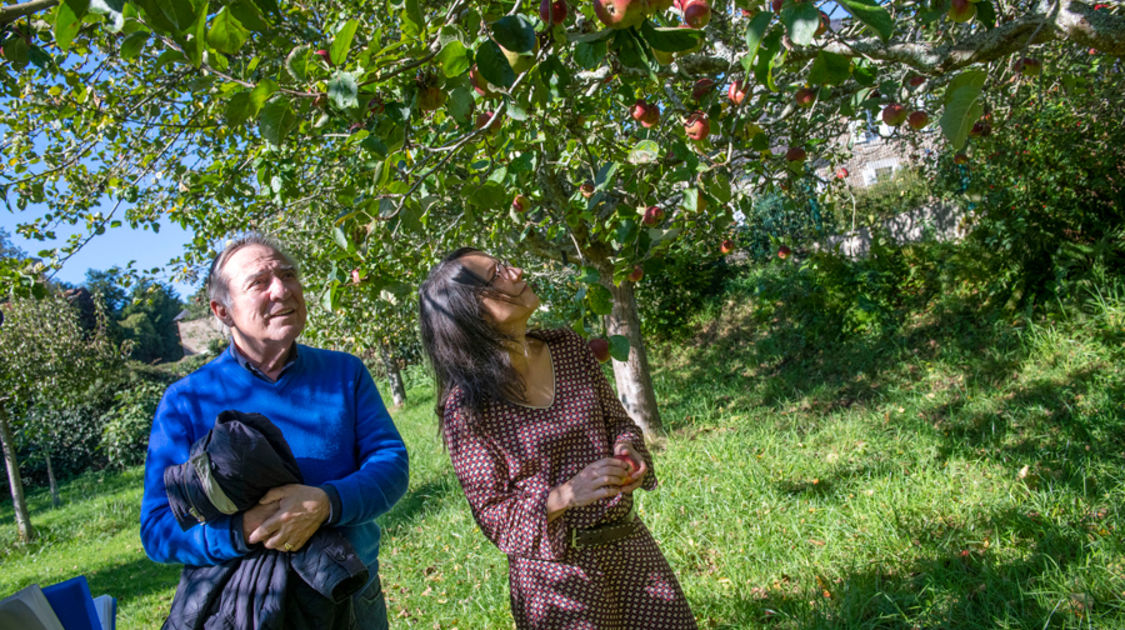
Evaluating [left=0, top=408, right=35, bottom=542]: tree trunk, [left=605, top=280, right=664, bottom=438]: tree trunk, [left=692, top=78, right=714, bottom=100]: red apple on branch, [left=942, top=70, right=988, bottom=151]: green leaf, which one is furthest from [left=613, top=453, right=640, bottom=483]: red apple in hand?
[left=0, top=408, right=35, bottom=542]: tree trunk

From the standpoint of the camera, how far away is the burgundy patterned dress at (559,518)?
5.50 ft

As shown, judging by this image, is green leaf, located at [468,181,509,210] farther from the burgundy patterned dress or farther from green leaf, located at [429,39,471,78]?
→ the burgundy patterned dress

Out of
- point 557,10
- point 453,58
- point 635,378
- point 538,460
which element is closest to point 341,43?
point 453,58

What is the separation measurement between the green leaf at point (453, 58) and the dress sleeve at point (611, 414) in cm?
82

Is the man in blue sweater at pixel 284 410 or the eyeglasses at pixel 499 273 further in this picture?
the eyeglasses at pixel 499 273

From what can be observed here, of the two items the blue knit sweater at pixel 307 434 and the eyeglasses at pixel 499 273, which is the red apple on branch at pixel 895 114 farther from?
the blue knit sweater at pixel 307 434

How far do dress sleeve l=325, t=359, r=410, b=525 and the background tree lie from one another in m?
8.98

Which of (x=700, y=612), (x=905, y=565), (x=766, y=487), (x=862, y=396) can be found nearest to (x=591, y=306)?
(x=700, y=612)

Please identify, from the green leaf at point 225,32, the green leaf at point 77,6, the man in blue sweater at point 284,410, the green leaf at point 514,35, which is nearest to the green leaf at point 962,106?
the green leaf at point 514,35

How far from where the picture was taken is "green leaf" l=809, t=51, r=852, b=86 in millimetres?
1260

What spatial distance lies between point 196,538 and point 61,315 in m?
12.2

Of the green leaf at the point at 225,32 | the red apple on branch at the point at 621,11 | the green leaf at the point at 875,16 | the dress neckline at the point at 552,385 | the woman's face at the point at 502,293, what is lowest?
the dress neckline at the point at 552,385

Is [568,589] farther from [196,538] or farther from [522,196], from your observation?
[522,196]

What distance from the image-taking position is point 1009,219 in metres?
6.18
